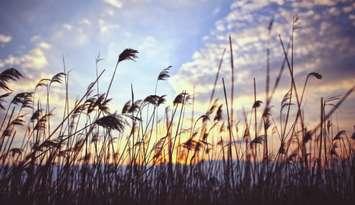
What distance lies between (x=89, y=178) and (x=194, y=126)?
83.2 inches

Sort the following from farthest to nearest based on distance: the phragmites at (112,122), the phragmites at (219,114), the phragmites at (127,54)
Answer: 1. the phragmites at (219,114)
2. the phragmites at (127,54)
3. the phragmites at (112,122)

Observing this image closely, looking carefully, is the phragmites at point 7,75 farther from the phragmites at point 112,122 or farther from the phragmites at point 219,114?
the phragmites at point 219,114

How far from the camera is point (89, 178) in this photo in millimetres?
5332

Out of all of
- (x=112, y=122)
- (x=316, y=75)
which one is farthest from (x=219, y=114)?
(x=112, y=122)

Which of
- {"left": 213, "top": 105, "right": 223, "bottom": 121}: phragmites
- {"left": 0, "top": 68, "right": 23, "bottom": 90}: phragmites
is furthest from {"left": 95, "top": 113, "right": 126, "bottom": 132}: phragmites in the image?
{"left": 213, "top": 105, "right": 223, "bottom": 121}: phragmites

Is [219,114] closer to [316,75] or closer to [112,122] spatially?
[316,75]

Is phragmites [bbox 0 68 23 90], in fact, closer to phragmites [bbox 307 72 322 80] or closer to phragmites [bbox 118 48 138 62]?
phragmites [bbox 118 48 138 62]

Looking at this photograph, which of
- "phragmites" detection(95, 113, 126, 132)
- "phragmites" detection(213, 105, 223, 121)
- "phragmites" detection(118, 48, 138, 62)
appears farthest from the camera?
"phragmites" detection(213, 105, 223, 121)

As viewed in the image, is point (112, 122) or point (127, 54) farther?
point (127, 54)

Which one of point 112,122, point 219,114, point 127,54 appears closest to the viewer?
point 112,122

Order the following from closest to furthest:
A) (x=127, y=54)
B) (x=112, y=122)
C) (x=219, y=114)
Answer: (x=112, y=122), (x=127, y=54), (x=219, y=114)

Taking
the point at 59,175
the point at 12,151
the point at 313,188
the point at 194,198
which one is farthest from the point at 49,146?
the point at 313,188

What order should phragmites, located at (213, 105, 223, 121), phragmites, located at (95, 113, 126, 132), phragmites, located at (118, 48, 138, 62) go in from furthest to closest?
phragmites, located at (213, 105, 223, 121)
phragmites, located at (118, 48, 138, 62)
phragmites, located at (95, 113, 126, 132)

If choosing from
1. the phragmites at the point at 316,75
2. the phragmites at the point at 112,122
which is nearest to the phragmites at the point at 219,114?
the phragmites at the point at 316,75
